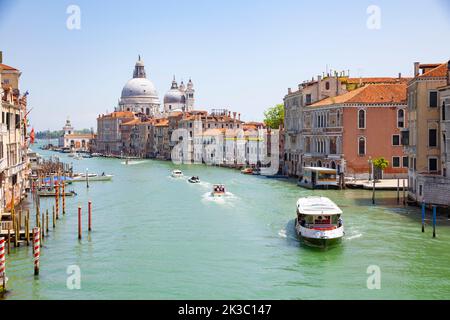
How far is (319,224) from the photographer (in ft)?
53.2

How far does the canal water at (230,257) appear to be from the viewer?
39.2 ft

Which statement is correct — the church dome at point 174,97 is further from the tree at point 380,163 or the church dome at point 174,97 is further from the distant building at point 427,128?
the distant building at point 427,128

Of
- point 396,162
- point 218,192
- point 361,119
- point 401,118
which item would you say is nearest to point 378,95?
point 361,119

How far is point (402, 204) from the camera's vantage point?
73.8 feet

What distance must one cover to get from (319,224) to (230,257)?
268 centimetres

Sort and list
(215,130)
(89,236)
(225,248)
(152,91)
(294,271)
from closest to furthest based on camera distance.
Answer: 1. (294,271)
2. (225,248)
3. (89,236)
4. (215,130)
5. (152,91)

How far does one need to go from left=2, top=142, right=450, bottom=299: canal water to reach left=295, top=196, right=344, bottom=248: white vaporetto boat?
0.29m

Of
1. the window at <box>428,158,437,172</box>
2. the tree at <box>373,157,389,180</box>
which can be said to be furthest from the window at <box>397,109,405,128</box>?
the window at <box>428,158,437,172</box>

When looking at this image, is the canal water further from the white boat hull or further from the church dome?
the church dome

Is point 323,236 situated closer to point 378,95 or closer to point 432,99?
point 432,99

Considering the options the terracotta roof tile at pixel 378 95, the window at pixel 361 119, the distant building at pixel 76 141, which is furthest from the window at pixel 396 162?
the distant building at pixel 76 141

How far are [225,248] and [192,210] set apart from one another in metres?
7.12
